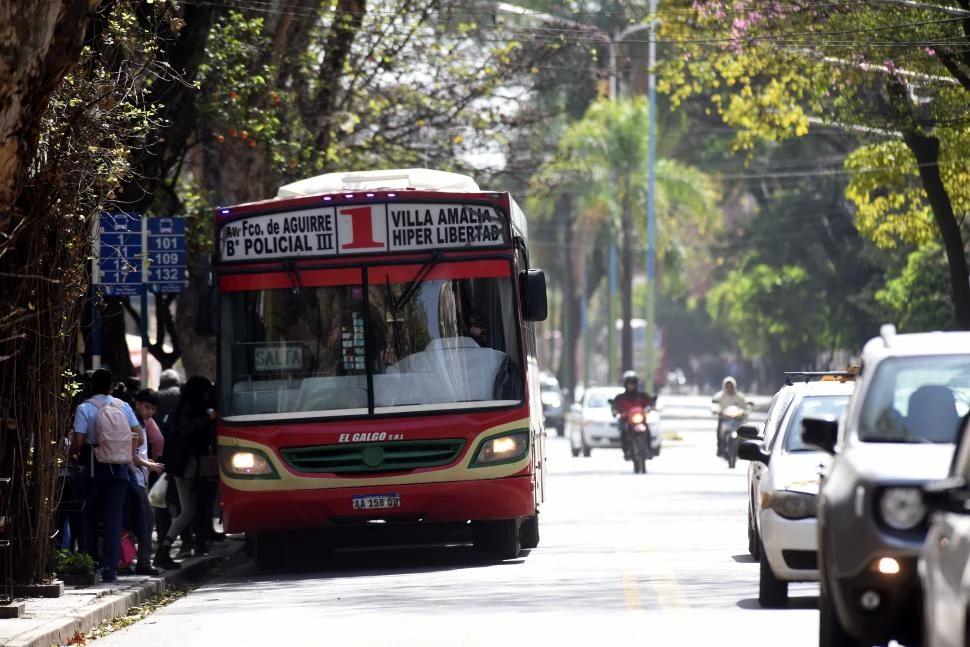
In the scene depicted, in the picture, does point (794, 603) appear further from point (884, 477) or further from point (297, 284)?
point (297, 284)

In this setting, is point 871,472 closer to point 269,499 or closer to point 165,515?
point 269,499

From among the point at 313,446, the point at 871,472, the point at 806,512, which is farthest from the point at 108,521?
the point at 871,472

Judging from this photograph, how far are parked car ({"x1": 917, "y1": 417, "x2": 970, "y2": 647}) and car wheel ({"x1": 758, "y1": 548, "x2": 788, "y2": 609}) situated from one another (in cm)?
562

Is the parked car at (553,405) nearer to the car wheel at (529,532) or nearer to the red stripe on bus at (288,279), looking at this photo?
the car wheel at (529,532)

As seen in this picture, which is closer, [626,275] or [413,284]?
[413,284]

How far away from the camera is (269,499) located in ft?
55.3

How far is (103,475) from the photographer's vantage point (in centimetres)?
1550

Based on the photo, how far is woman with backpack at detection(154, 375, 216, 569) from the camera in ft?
60.1

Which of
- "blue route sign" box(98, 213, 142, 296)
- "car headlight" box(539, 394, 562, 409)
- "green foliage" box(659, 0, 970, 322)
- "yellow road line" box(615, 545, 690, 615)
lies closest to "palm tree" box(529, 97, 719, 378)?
"car headlight" box(539, 394, 562, 409)

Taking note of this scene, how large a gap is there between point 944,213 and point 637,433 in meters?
6.83

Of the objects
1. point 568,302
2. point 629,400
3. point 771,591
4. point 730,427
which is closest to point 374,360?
point 771,591

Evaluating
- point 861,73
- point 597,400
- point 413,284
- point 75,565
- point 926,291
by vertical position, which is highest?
point 861,73

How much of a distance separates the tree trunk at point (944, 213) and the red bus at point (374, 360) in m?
14.2

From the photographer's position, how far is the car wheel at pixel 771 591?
1313 centimetres
